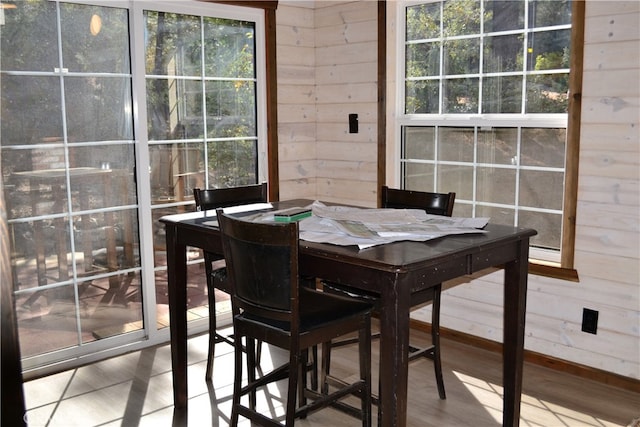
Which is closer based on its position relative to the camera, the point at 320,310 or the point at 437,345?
the point at 320,310

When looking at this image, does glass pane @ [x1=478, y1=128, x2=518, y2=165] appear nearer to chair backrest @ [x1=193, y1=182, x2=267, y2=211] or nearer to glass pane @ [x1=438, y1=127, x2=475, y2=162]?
glass pane @ [x1=438, y1=127, x2=475, y2=162]

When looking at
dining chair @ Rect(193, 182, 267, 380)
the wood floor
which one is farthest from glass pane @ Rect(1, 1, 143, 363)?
dining chair @ Rect(193, 182, 267, 380)

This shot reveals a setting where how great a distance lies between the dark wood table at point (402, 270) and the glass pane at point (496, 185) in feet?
3.63

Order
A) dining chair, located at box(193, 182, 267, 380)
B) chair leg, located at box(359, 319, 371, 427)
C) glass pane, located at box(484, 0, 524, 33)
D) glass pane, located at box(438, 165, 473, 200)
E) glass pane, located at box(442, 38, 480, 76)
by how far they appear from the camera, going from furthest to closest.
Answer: glass pane, located at box(438, 165, 473, 200) < glass pane, located at box(442, 38, 480, 76) < glass pane, located at box(484, 0, 524, 33) < dining chair, located at box(193, 182, 267, 380) < chair leg, located at box(359, 319, 371, 427)

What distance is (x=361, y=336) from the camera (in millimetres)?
2621

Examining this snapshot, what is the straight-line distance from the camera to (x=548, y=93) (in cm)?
353

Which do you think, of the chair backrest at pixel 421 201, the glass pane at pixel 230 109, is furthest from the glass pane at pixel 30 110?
the chair backrest at pixel 421 201

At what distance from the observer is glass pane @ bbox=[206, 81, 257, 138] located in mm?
4254

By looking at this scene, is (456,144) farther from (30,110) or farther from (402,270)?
(30,110)

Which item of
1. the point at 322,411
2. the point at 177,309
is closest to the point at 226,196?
the point at 177,309

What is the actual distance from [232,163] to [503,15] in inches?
77.1

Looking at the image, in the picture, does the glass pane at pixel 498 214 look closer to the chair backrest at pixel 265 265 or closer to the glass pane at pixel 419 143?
the glass pane at pixel 419 143

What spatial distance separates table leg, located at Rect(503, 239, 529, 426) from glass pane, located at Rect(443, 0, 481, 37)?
5.66ft

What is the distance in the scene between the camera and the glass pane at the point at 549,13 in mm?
3406
